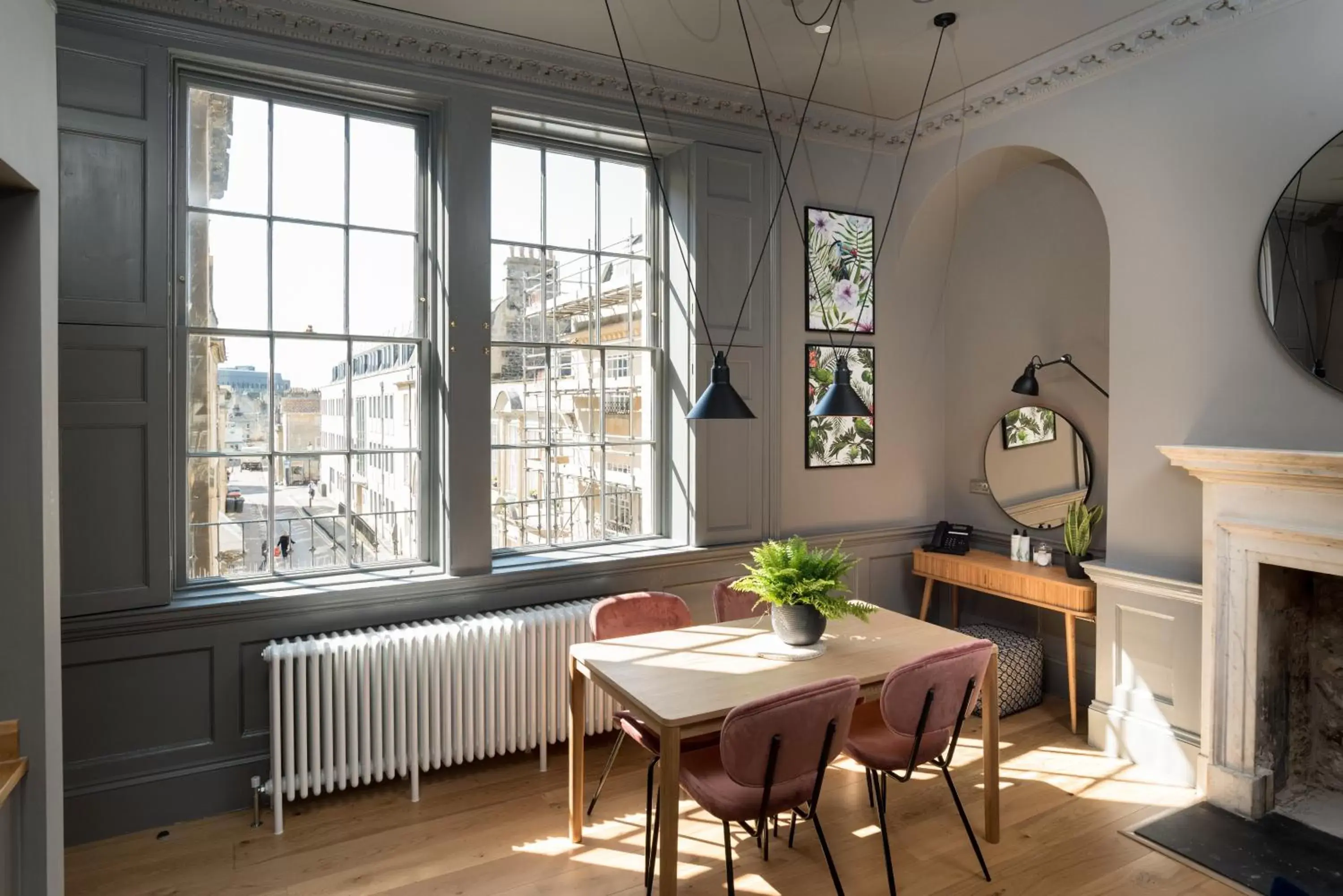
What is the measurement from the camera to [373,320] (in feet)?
12.4

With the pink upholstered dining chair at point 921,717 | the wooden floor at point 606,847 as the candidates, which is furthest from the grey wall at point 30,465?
the pink upholstered dining chair at point 921,717

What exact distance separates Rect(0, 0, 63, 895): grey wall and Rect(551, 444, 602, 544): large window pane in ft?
7.71

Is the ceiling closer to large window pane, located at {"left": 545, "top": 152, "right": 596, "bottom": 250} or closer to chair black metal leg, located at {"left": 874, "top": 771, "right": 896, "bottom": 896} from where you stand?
large window pane, located at {"left": 545, "top": 152, "right": 596, "bottom": 250}

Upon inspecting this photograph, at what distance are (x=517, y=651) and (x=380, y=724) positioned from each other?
67 centimetres

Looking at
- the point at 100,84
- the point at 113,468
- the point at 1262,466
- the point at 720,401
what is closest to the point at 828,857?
the point at 720,401

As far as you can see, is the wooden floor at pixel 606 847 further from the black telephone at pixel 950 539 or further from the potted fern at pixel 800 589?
the black telephone at pixel 950 539

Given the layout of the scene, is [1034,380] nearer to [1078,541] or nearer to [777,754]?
[1078,541]

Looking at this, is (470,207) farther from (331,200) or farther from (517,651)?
(517,651)

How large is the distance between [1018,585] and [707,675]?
2.38 m

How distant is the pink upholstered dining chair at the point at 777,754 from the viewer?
2357 mm

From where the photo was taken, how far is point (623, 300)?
446cm

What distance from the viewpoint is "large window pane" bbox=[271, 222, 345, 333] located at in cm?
357

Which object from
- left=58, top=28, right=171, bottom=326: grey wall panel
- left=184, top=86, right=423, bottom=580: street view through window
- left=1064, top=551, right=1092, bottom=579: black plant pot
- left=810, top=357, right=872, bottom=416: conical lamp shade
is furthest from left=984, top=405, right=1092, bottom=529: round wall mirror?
left=58, top=28, right=171, bottom=326: grey wall panel

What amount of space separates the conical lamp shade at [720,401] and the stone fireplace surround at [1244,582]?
1999 mm
